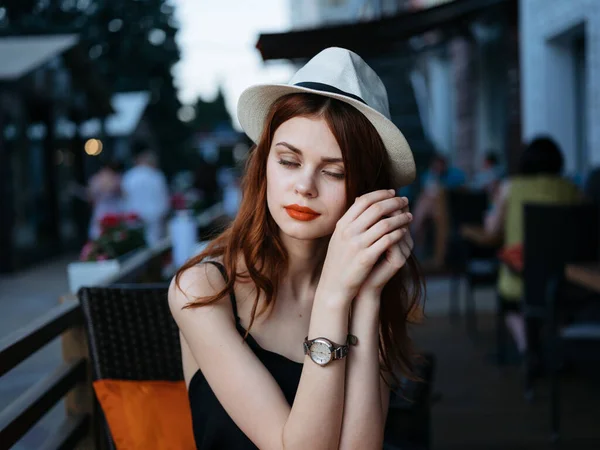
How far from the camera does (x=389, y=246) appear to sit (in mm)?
1850

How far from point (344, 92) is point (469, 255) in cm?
529

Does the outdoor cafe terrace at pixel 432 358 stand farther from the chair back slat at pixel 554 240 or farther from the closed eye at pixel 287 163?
the closed eye at pixel 287 163

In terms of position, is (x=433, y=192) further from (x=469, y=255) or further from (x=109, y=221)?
(x=109, y=221)

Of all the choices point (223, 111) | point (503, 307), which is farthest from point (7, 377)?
point (223, 111)

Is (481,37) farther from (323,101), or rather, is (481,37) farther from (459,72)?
(323,101)

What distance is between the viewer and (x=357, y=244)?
180 cm

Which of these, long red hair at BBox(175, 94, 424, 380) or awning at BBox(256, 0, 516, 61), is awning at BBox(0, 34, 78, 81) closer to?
awning at BBox(256, 0, 516, 61)

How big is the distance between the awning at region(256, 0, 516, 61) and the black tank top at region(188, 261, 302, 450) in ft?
6.12

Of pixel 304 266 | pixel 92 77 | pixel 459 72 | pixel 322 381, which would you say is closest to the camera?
pixel 322 381

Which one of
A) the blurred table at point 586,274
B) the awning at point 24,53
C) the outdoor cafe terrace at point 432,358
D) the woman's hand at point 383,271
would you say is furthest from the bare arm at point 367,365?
the awning at point 24,53

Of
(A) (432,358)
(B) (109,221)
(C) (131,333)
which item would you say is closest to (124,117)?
(B) (109,221)

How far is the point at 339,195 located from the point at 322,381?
1.45 ft

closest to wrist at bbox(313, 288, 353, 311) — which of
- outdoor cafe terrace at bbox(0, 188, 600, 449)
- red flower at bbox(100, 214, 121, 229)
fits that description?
outdoor cafe terrace at bbox(0, 188, 600, 449)

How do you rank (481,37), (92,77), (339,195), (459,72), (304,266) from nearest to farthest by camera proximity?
(339,195), (304,266), (481,37), (459,72), (92,77)
